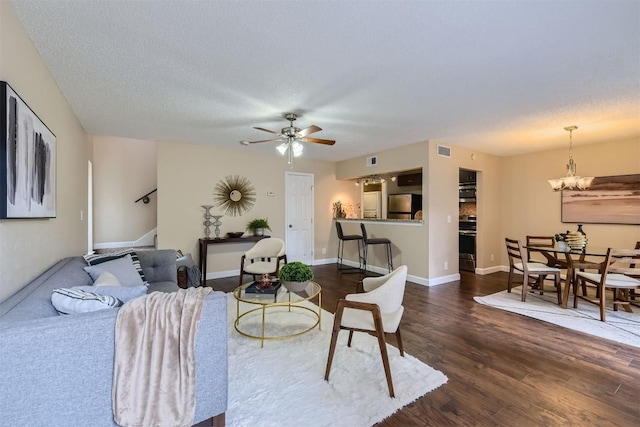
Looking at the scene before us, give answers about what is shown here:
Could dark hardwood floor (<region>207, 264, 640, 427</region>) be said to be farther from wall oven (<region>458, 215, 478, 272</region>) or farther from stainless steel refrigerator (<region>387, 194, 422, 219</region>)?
stainless steel refrigerator (<region>387, 194, 422, 219</region>)

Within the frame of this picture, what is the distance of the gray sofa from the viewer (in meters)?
1.12

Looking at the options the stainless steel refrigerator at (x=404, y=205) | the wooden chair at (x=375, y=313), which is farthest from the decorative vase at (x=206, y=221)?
the stainless steel refrigerator at (x=404, y=205)

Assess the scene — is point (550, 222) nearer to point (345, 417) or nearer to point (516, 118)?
point (516, 118)

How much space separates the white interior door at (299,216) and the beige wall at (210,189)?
0.14 metres

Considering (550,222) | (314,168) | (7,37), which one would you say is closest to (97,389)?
(7,37)

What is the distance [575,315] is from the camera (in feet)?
11.1

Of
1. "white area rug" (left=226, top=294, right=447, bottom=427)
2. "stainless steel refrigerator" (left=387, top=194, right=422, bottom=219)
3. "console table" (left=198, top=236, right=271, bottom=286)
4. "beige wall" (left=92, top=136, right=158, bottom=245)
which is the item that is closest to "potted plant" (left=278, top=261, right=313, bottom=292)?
"white area rug" (left=226, top=294, right=447, bottom=427)

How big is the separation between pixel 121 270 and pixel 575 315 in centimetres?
493

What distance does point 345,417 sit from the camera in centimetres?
172

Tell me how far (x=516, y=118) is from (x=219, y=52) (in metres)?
3.53

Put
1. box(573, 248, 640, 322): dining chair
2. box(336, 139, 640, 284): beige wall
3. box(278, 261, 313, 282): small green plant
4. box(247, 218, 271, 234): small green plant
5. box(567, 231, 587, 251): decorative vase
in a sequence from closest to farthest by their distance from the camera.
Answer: box(278, 261, 313, 282): small green plant, box(573, 248, 640, 322): dining chair, box(567, 231, 587, 251): decorative vase, box(336, 139, 640, 284): beige wall, box(247, 218, 271, 234): small green plant

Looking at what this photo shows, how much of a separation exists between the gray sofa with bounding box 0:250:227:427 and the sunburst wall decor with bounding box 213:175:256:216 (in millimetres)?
3903

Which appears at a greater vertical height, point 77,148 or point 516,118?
point 516,118

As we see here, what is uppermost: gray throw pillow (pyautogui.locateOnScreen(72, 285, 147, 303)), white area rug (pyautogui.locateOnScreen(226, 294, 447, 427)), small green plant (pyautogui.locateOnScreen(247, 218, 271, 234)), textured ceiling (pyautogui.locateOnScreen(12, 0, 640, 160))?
textured ceiling (pyautogui.locateOnScreen(12, 0, 640, 160))
